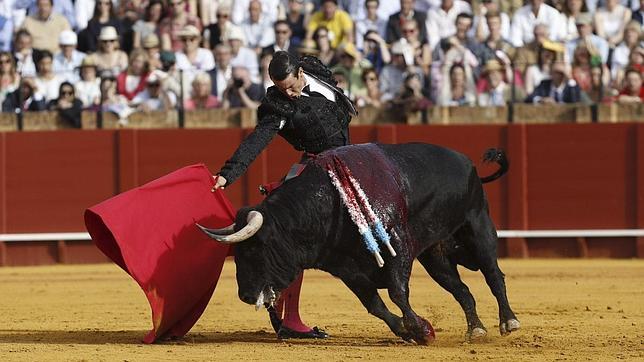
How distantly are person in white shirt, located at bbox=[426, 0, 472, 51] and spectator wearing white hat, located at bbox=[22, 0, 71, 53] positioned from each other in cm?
336

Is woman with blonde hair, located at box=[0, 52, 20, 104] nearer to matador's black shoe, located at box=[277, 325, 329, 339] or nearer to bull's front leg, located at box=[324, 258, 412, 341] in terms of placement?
matador's black shoe, located at box=[277, 325, 329, 339]

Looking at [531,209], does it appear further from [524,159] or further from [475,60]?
[475,60]

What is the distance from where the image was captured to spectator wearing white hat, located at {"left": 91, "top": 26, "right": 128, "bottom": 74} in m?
13.4

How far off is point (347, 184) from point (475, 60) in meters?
6.37

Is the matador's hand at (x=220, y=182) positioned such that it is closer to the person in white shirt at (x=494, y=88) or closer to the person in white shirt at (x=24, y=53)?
the person in white shirt at (x=494, y=88)

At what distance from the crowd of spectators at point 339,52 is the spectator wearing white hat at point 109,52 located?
12mm

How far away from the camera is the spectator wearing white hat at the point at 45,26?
1362 cm

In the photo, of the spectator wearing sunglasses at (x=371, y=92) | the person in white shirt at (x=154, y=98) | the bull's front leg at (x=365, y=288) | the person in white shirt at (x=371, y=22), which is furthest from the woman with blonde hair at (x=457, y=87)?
the bull's front leg at (x=365, y=288)

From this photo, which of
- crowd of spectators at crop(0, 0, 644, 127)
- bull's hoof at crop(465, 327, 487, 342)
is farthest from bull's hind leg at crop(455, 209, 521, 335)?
crowd of spectators at crop(0, 0, 644, 127)

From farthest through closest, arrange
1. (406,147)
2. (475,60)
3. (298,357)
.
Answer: (475,60) → (406,147) → (298,357)

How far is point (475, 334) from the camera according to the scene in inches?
294

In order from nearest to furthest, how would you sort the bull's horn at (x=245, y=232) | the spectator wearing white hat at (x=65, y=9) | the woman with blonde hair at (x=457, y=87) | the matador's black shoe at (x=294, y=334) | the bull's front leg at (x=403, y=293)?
the bull's horn at (x=245, y=232)
the bull's front leg at (x=403, y=293)
the matador's black shoe at (x=294, y=334)
the woman with blonde hair at (x=457, y=87)
the spectator wearing white hat at (x=65, y=9)

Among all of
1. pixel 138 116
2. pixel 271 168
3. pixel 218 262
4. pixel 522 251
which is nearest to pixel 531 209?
pixel 522 251

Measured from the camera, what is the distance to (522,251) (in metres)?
13.7
